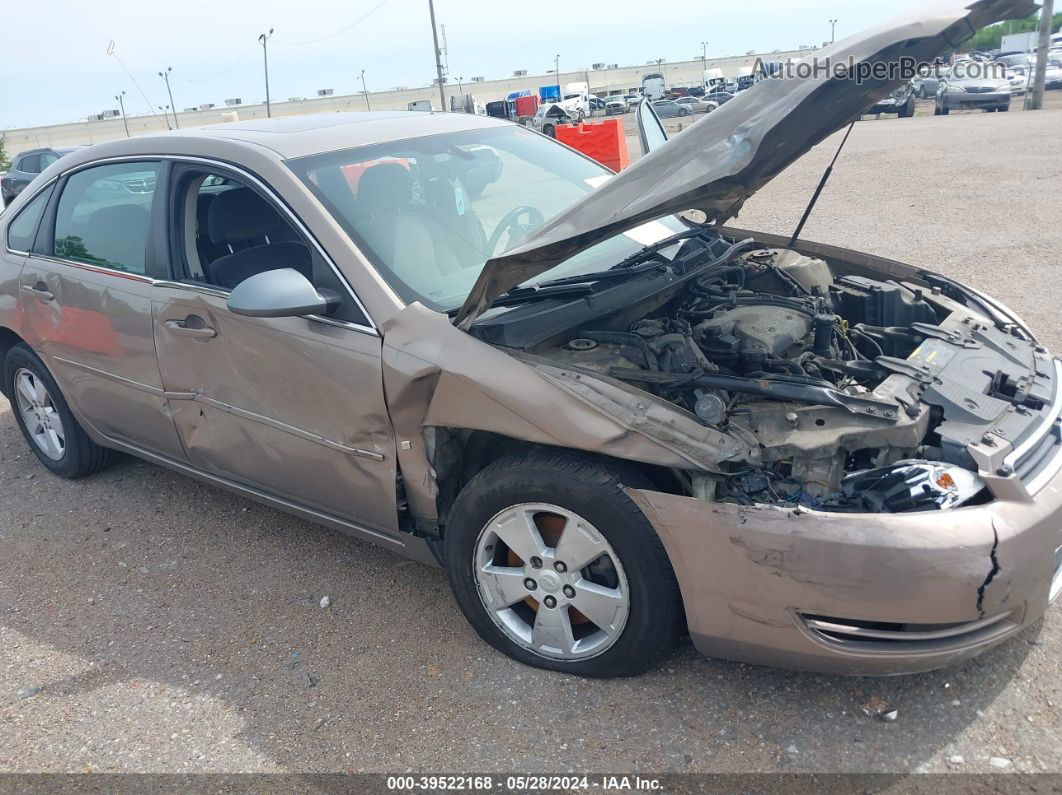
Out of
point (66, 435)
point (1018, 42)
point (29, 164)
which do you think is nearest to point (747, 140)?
point (66, 435)

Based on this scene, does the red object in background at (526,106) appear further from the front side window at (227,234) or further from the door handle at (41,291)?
the front side window at (227,234)

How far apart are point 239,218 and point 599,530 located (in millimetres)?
2389

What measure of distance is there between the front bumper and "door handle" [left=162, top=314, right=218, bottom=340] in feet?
86.8

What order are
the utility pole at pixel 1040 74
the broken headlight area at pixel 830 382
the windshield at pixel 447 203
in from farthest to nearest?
the utility pole at pixel 1040 74 → the windshield at pixel 447 203 → the broken headlight area at pixel 830 382

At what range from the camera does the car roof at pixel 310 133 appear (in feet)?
11.4

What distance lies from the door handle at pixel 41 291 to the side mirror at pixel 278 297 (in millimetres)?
1817

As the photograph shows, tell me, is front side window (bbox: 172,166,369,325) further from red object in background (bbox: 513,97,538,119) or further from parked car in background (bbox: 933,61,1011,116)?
red object in background (bbox: 513,97,538,119)

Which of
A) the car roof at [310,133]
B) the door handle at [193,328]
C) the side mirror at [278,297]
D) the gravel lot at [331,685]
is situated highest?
the car roof at [310,133]

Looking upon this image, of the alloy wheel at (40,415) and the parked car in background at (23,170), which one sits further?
the parked car in background at (23,170)

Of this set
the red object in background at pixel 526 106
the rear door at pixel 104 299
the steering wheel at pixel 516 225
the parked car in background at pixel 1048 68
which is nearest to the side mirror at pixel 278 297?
the steering wheel at pixel 516 225

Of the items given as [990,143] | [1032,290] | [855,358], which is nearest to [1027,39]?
[990,143]

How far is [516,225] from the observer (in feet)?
11.9

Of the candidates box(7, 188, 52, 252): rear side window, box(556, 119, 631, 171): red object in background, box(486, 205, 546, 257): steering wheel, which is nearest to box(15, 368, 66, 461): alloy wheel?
box(7, 188, 52, 252): rear side window

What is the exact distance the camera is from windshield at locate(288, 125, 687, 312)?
10.4 feet
